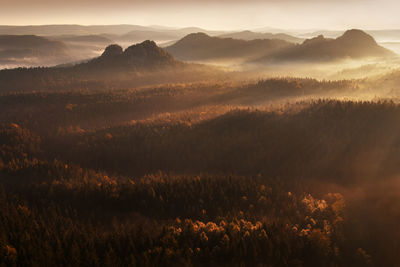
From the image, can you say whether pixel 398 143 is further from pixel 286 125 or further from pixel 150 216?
pixel 150 216

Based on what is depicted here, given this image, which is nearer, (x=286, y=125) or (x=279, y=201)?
(x=279, y=201)

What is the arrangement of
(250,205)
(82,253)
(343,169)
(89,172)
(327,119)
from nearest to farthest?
(82,253) < (250,205) < (343,169) < (89,172) < (327,119)

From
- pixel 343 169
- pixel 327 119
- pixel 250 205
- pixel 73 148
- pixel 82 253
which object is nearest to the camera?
pixel 82 253

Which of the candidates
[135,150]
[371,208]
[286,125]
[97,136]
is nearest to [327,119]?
[286,125]

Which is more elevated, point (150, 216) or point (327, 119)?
point (327, 119)

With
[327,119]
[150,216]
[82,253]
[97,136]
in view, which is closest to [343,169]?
[327,119]

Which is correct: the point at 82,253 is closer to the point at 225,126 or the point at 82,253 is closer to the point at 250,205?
the point at 250,205
